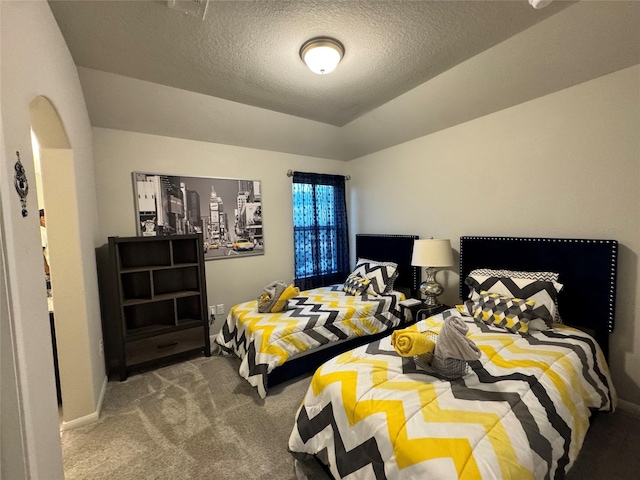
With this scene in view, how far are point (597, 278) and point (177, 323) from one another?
359cm

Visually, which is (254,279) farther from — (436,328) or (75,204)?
(436,328)

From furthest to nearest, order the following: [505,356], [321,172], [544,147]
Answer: [321,172] → [544,147] → [505,356]

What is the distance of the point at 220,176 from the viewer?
10.2ft

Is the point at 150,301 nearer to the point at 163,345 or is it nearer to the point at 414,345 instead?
the point at 163,345

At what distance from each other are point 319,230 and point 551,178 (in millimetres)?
2539

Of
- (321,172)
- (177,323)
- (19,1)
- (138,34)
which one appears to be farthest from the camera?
(321,172)

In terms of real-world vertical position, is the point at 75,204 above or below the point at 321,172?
below

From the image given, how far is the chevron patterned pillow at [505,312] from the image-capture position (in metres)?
1.85

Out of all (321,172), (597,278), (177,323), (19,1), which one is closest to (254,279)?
(177,323)

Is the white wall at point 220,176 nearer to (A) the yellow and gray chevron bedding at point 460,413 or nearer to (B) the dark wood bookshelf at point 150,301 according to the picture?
(B) the dark wood bookshelf at point 150,301

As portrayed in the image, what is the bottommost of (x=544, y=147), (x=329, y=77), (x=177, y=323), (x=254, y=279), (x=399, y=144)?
(x=177, y=323)

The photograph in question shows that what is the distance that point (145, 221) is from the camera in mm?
2734

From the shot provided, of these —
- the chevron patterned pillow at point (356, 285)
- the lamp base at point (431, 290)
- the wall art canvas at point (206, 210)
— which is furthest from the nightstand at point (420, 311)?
the wall art canvas at point (206, 210)

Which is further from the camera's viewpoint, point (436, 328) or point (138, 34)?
point (436, 328)
